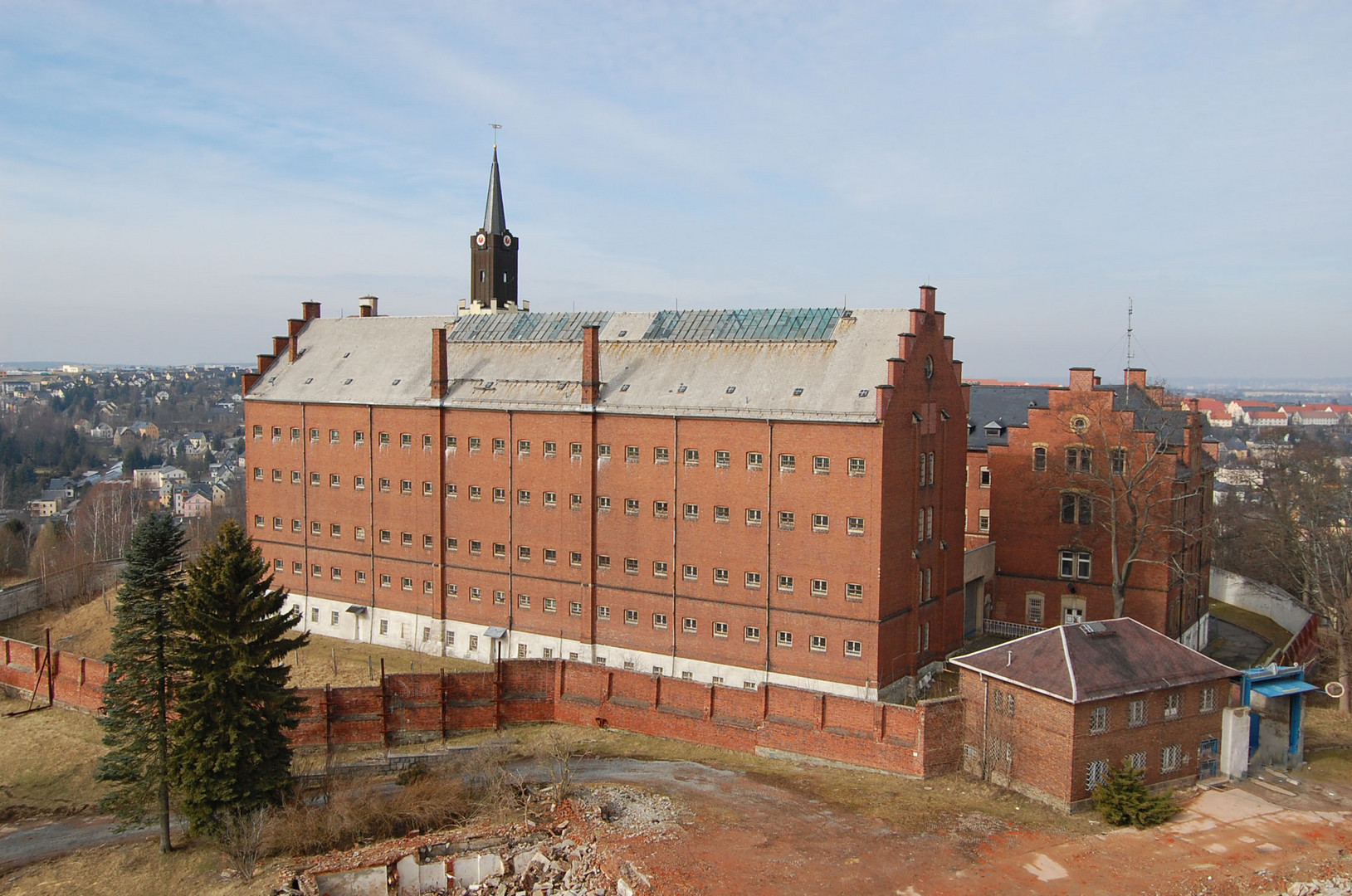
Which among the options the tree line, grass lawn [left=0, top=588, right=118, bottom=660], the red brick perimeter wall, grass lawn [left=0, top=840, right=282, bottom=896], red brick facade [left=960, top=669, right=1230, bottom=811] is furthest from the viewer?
grass lawn [left=0, top=588, right=118, bottom=660]

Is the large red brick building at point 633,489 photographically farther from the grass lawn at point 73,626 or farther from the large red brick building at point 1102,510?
the grass lawn at point 73,626

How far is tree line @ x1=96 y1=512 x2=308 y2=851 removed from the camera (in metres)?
29.9

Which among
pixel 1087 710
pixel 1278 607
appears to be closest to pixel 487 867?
pixel 1087 710

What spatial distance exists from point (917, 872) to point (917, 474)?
18.7 meters

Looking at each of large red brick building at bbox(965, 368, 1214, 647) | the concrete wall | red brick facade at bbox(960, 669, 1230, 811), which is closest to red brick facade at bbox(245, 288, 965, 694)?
large red brick building at bbox(965, 368, 1214, 647)

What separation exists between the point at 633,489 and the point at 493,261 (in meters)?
23.4

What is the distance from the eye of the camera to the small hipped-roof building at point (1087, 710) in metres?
29.7

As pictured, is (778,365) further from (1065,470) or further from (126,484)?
(126,484)

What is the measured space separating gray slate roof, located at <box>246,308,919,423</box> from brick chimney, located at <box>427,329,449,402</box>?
54 centimetres

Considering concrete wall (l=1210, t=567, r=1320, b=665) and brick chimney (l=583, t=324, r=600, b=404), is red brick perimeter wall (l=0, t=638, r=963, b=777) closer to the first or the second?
brick chimney (l=583, t=324, r=600, b=404)

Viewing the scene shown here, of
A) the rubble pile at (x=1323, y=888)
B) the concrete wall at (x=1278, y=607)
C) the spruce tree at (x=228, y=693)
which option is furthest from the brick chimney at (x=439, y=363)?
the concrete wall at (x=1278, y=607)

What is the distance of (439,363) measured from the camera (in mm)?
50062

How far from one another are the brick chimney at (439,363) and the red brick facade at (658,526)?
0.13 metres

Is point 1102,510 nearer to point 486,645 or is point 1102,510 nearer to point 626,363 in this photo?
point 626,363
